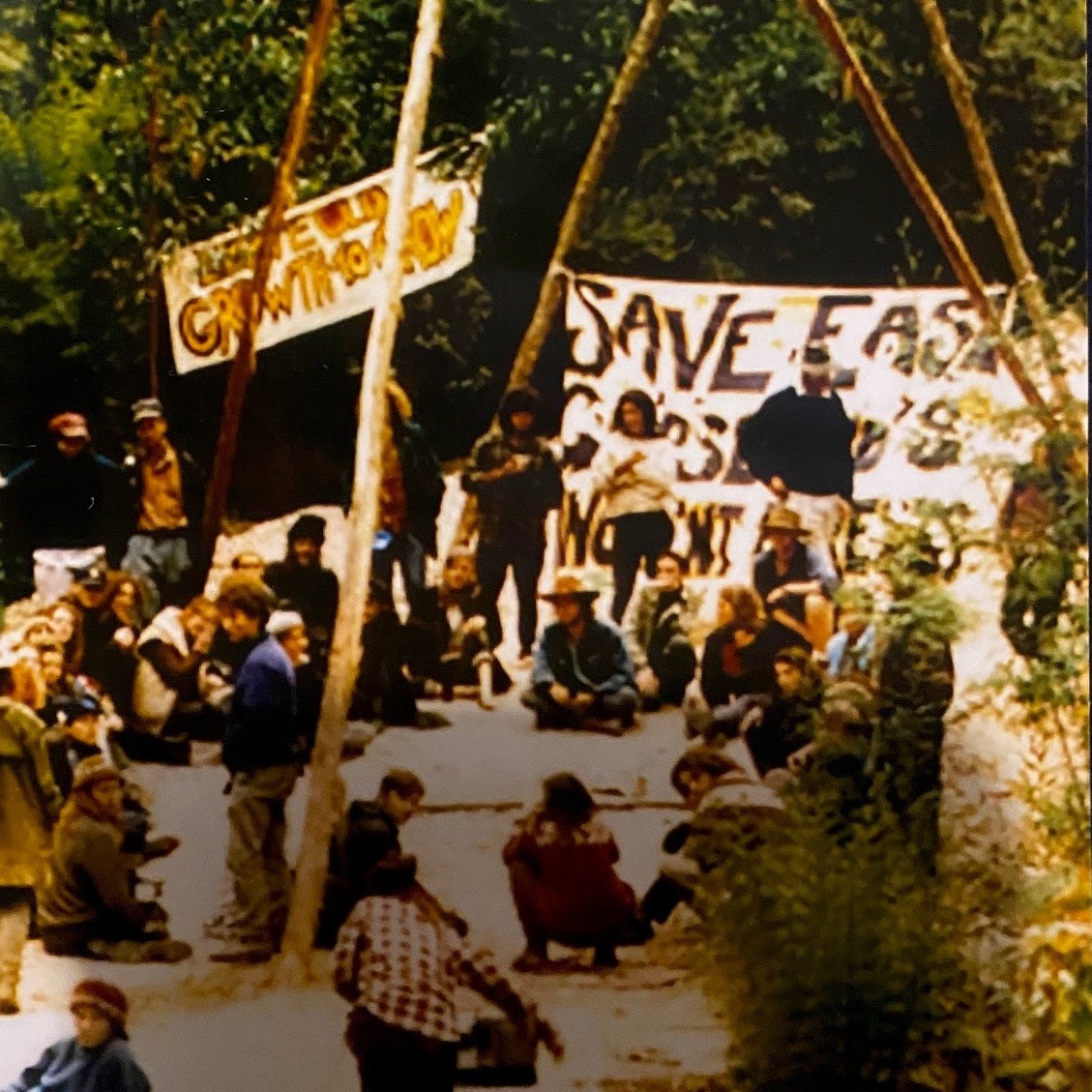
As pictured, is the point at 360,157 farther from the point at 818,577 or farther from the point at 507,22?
the point at 818,577

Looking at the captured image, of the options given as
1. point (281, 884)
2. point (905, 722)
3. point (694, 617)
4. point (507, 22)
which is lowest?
point (281, 884)

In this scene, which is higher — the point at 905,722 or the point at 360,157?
the point at 360,157

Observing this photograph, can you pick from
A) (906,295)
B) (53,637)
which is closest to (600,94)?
(906,295)

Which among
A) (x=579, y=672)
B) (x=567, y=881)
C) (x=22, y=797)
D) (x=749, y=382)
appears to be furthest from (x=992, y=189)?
(x=22, y=797)

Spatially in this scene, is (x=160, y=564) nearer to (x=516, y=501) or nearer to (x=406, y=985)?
(x=516, y=501)

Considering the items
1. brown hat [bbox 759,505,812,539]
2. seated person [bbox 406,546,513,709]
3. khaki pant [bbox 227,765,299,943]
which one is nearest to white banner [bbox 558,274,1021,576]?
brown hat [bbox 759,505,812,539]

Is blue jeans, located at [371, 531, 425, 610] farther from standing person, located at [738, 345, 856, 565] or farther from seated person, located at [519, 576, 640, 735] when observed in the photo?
standing person, located at [738, 345, 856, 565]

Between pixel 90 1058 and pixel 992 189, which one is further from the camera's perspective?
pixel 992 189
